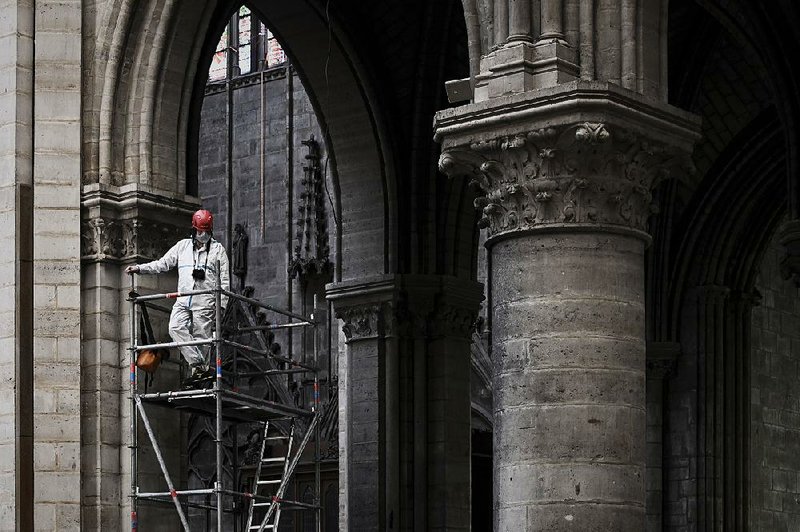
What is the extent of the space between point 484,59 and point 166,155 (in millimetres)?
4266

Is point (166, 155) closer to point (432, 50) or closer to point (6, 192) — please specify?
point (6, 192)

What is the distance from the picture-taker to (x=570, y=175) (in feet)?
48.6

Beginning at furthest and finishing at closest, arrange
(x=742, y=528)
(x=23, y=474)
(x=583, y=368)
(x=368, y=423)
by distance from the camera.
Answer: (x=742, y=528) → (x=368, y=423) → (x=23, y=474) → (x=583, y=368)

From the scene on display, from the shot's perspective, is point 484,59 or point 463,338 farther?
point 463,338

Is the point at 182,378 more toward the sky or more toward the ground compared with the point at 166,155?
more toward the ground

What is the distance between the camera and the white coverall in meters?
17.8

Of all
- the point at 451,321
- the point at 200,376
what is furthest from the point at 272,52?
the point at 200,376

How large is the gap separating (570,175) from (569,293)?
2.73 ft

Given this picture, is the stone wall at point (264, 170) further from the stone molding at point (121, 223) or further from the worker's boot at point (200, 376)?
the worker's boot at point (200, 376)

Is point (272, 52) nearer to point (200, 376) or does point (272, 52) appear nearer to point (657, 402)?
point (657, 402)

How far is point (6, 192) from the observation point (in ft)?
59.9

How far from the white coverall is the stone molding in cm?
41

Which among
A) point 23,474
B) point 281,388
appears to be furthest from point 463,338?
point 281,388

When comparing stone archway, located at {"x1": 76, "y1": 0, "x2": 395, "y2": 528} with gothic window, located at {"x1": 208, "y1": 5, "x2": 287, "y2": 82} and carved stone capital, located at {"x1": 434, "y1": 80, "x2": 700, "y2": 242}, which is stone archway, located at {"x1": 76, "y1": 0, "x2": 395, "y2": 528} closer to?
carved stone capital, located at {"x1": 434, "y1": 80, "x2": 700, "y2": 242}
